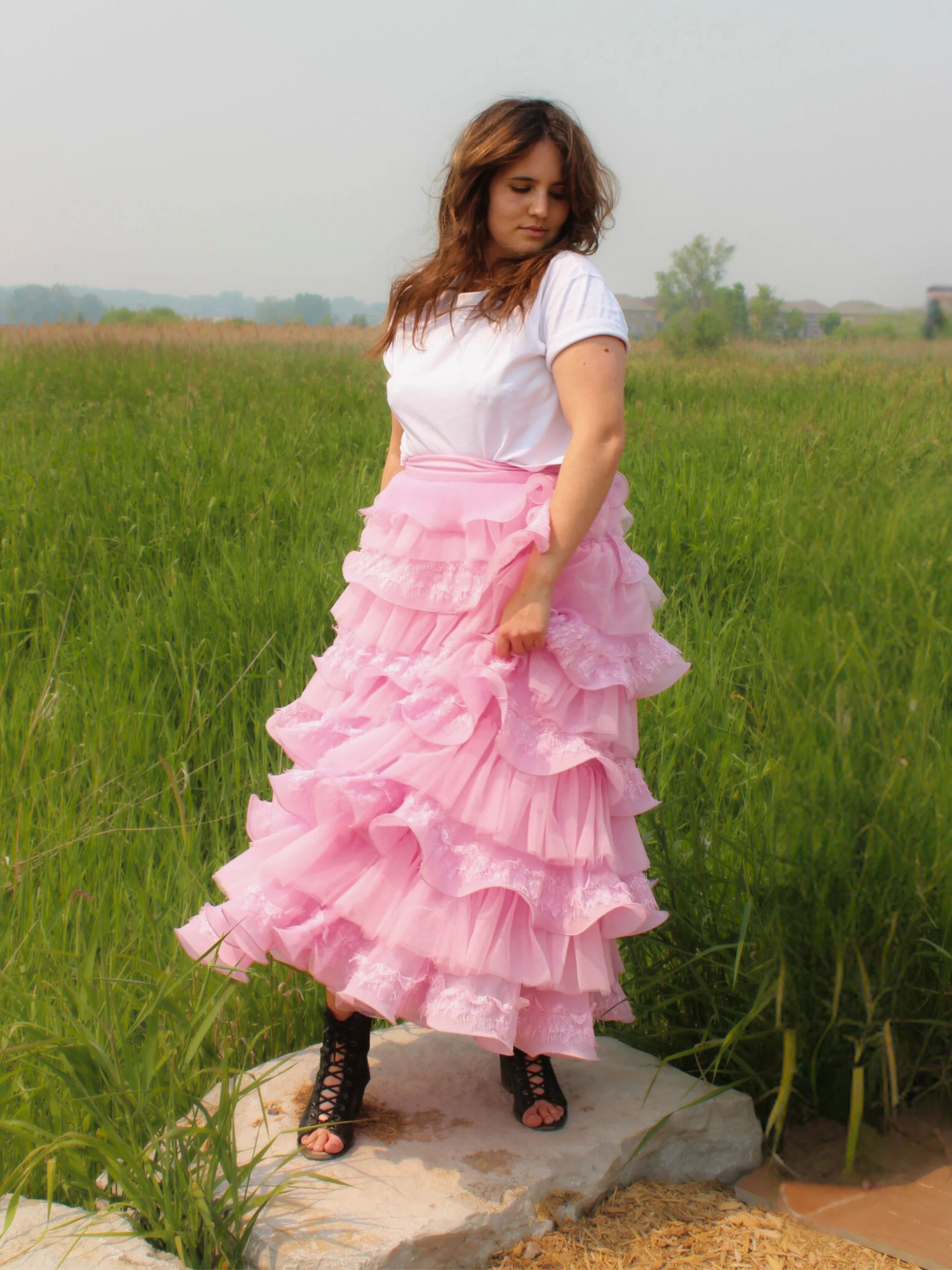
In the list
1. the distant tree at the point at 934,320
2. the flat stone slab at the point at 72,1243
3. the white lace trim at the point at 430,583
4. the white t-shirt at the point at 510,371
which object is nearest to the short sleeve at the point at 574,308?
the white t-shirt at the point at 510,371

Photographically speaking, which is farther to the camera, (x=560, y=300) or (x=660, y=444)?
(x=660, y=444)

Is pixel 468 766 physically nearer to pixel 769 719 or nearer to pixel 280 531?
pixel 769 719

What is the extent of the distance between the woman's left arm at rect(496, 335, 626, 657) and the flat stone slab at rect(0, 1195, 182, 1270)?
95 cm

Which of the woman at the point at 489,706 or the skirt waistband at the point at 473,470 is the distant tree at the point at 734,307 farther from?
the skirt waistband at the point at 473,470

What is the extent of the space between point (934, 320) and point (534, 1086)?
1.31m

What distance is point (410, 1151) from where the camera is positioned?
65.7 inches

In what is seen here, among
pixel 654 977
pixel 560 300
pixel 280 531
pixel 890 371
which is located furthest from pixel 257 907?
pixel 280 531

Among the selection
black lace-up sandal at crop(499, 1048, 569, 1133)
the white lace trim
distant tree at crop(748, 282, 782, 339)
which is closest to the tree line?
distant tree at crop(748, 282, 782, 339)

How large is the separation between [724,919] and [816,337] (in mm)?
1025

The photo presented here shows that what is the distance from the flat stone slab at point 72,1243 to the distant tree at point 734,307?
1551mm

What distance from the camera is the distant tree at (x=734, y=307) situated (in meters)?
1.74

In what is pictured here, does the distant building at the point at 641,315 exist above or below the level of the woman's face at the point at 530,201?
below

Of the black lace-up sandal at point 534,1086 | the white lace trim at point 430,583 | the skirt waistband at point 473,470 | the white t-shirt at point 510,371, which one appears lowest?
the black lace-up sandal at point 534,1086

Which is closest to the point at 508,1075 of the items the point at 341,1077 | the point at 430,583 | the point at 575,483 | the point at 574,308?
the point at 341,1077
